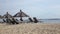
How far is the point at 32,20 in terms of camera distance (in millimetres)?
31984

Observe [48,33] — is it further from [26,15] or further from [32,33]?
[26,15]

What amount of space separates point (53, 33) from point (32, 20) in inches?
776

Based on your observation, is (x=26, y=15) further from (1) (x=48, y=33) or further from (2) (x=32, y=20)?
(1) (x=48, y=33)

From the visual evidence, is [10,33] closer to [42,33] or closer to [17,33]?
[17,33]

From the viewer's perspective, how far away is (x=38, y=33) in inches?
486

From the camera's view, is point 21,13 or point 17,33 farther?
point 21,13

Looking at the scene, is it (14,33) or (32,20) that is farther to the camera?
(32,20)

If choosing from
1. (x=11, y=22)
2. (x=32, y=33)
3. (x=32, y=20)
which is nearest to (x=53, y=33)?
(x=32, y=33)

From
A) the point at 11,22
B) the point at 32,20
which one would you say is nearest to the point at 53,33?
the point at 11,22

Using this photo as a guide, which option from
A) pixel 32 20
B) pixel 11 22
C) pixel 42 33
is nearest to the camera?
pixel 42 33

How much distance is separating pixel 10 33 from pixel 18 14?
65.5 feet

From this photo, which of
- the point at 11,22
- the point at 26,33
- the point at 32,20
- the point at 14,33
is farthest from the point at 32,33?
the point at 32,20

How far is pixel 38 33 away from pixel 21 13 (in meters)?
19.9

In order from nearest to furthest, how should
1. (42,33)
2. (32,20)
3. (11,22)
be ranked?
(42,33)
(11,22)
(32,20)
